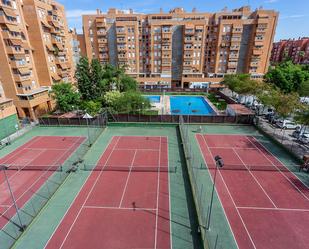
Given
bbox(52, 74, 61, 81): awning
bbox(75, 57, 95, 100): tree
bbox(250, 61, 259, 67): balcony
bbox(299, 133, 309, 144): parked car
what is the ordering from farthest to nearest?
bbox(250, 61, 259, 67): balcony
bbox(52, 74, 61, 81): awning
bbox(75, 57, 95, 100): tree
bbox(299, 133, 309, 144): parked car

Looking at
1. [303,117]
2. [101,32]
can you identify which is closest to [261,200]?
[303,117]

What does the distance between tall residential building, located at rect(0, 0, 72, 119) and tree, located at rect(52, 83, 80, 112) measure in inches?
149

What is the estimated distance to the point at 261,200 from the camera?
1580cm

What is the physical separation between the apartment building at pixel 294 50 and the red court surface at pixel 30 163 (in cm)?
10590

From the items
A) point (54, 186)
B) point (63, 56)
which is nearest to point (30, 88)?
point (63, 56)

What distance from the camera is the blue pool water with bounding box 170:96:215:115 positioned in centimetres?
4278

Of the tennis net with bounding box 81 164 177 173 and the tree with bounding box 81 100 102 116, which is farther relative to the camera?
the tree with bounding box 81 100 102 116

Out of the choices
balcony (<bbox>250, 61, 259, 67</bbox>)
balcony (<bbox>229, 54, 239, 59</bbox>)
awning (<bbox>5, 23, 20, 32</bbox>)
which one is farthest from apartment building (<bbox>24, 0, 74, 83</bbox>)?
balcony (<bbox>250, 61, 259, 67</bbox>)

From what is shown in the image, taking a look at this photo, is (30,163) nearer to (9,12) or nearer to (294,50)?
(9,12)

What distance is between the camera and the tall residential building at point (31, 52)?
3152cm

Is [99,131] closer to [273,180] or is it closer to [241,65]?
[273,180]

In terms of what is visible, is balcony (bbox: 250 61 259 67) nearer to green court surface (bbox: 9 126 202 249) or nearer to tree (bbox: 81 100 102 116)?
tree (bbox: 81 100 102 116)

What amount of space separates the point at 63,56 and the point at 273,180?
46197mm

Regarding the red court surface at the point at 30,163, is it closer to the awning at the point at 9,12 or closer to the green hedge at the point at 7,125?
the green hedge at the point at 7,125
